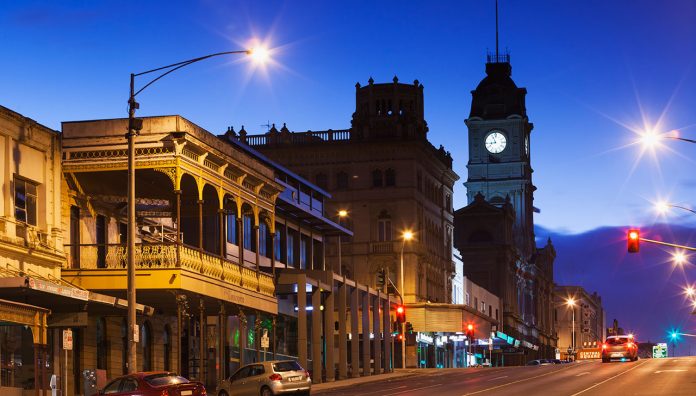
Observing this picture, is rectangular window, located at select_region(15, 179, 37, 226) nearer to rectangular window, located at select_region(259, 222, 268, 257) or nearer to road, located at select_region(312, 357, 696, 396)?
road, located at select_region(312, 357, 696, 396)

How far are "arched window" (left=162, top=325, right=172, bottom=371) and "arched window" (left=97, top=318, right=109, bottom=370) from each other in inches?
235

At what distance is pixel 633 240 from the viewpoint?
173 feet

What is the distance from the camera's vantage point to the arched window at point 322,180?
10556 centimetres

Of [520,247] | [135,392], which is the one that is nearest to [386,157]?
[520,247]

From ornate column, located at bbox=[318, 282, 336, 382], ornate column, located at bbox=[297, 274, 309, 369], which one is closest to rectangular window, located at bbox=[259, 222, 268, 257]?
ornate column, located at bbox=[318, 282, 336, 382]

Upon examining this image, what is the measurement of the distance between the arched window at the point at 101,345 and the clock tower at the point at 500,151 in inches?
4511

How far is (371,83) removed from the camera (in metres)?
106

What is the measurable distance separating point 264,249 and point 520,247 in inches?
3572

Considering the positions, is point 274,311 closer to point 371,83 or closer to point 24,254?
point 24,254

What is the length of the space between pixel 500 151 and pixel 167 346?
11106cm

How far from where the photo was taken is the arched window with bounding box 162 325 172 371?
51.6 m

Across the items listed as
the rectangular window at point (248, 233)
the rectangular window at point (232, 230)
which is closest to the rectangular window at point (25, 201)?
the rectangular window at point (232, 230)

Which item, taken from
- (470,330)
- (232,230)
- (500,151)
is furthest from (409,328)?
(500,151)

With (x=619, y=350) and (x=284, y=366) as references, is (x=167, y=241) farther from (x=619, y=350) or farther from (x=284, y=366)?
(x=619, y=350)
